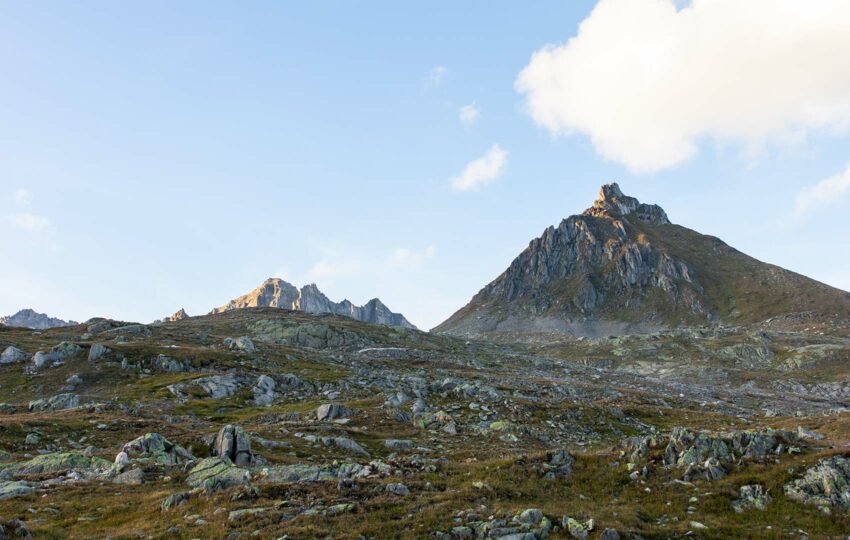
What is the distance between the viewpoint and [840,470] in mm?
21656

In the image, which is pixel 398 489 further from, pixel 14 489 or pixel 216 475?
pixel 14 489

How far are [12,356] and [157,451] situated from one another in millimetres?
57246

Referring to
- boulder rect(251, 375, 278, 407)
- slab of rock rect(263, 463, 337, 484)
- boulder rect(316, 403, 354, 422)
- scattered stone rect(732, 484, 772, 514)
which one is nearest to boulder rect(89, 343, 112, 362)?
boulder rect(251, 375, 278, 407)

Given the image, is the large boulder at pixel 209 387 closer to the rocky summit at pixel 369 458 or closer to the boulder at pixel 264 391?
the rocky summit at pixel 369 458

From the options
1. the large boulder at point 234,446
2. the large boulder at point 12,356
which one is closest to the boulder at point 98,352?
the large boulder at point 12,356

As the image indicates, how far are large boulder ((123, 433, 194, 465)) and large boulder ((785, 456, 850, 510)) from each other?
31.4 meters

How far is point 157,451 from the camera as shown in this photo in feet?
103

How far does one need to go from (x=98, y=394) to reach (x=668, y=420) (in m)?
64.3

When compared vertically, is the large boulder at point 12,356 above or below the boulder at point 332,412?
above

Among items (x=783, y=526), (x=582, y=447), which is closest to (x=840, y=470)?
(x=783, y=526)

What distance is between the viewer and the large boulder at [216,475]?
23812 mm

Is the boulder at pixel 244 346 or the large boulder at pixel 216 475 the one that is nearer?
the large boulder at pixel 216 475

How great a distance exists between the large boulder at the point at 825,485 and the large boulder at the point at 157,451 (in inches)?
1237

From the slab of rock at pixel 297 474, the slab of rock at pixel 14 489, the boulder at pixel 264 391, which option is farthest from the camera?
the boulder at pixel 264 391
